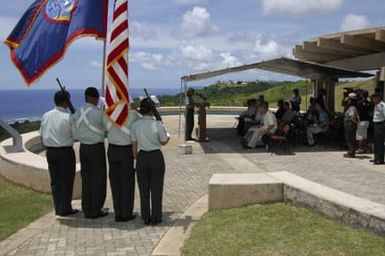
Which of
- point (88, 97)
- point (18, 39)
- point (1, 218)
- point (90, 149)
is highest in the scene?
point (18, 39)

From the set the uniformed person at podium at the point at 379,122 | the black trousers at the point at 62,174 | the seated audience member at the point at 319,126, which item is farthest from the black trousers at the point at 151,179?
the seated audience member at the point at 319,126

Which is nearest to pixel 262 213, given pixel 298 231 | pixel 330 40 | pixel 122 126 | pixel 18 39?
pixel 298 231

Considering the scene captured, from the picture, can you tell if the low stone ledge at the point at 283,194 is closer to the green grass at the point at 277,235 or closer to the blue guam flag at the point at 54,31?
the green grass at the point at 277,235

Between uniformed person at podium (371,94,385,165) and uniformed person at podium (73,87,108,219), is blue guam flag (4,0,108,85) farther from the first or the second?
uniformed person at podium (371,94,385,165)

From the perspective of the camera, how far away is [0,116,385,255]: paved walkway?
6.30 meters

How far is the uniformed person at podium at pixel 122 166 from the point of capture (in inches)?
283

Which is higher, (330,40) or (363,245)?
(330,40)

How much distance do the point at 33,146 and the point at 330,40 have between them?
29.7 ft

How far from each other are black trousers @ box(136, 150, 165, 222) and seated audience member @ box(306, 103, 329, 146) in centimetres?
877

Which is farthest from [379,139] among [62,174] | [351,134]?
[62,174]

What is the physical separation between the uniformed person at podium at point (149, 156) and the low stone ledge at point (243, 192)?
762 millimetres

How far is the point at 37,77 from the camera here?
7.89 m

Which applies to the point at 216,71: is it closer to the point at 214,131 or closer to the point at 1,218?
the point at 214,131

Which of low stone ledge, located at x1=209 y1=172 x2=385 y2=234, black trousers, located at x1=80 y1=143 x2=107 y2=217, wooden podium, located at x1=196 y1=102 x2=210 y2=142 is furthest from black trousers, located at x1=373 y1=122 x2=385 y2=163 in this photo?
black trousers, located at x1=80 y1=143 x2=107 y2=217
